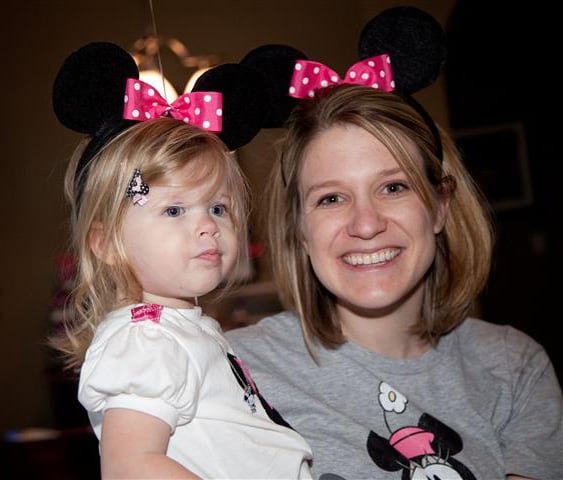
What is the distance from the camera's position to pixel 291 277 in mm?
1706

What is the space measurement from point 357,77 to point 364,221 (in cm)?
36

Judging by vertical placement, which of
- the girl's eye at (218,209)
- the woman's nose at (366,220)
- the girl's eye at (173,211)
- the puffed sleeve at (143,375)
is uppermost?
the girl's eye at (173,211)

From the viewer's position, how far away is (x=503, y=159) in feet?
16.4

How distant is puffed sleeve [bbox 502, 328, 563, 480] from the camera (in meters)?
1.47

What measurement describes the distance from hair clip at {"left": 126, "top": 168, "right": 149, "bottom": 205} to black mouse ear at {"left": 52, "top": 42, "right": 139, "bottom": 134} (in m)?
0.15

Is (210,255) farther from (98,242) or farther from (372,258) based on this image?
(372,258)

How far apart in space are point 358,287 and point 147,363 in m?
0.60

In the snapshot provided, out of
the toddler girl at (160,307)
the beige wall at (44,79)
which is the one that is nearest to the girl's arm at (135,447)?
the toddler girl at (160,307)

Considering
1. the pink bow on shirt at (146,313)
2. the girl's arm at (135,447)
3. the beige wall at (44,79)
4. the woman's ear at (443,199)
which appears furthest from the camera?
the beige wall at (44,79)

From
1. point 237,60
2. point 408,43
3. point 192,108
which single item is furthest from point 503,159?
point 192,108

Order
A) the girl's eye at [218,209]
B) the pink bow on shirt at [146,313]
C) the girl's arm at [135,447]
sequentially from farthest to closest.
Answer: the girl's eye at [218,209] → the pink bow on shirt at [146,313] → the girl's arm at [135,447]

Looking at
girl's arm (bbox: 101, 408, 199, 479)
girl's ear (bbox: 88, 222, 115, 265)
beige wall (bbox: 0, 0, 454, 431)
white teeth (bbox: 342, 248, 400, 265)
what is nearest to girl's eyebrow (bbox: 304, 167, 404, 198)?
white teeth (bbox: 342, 248, 400, 265)

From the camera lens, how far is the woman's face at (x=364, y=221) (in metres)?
1.47

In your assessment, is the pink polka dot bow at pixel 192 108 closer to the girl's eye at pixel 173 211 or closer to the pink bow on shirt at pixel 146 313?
the girl's eye at pixel 173 211
